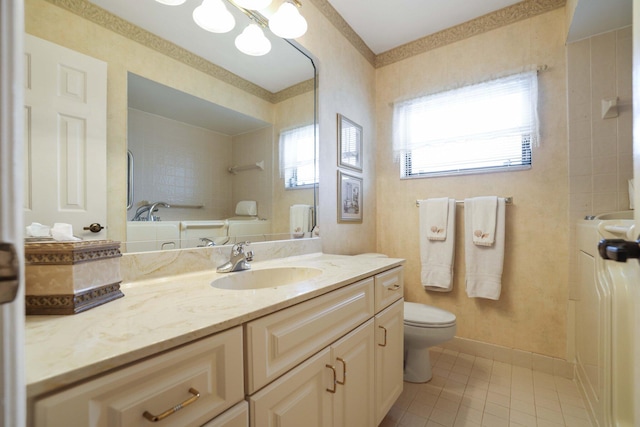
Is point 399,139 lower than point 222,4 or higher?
lower

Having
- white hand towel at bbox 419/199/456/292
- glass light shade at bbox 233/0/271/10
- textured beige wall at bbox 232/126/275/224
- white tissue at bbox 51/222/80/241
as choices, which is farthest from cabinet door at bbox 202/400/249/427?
white hand towel at bbox 419/199/456/292

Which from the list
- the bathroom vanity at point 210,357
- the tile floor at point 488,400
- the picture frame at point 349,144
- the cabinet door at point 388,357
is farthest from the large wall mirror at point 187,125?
the tile floor at point 488,400

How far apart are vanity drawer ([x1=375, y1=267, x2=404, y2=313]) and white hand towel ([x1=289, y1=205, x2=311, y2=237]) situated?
581 mm

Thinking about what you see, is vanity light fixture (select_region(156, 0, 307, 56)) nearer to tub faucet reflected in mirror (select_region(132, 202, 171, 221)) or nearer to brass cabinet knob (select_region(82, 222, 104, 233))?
tub faucet reflected in mirror (select_region(132, 202, 171, 221))

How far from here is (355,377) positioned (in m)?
1.00

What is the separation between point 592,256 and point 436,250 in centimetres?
83

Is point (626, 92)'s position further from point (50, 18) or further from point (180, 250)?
point (50, 18)

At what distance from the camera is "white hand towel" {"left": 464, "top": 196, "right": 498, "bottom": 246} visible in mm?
1787

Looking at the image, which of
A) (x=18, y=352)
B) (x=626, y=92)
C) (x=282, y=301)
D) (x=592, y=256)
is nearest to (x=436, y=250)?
(x=592, y=256)

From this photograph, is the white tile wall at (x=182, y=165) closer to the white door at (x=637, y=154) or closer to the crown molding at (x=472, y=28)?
the white door at (x=637, y=154)

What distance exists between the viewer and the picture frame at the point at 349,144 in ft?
6.29

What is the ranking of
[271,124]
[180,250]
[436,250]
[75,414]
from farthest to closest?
[436,250]
[271,124]
[180,250]
[75,414]

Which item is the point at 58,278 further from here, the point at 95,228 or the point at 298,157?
the point at 298,157

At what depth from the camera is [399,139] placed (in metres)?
2.20
